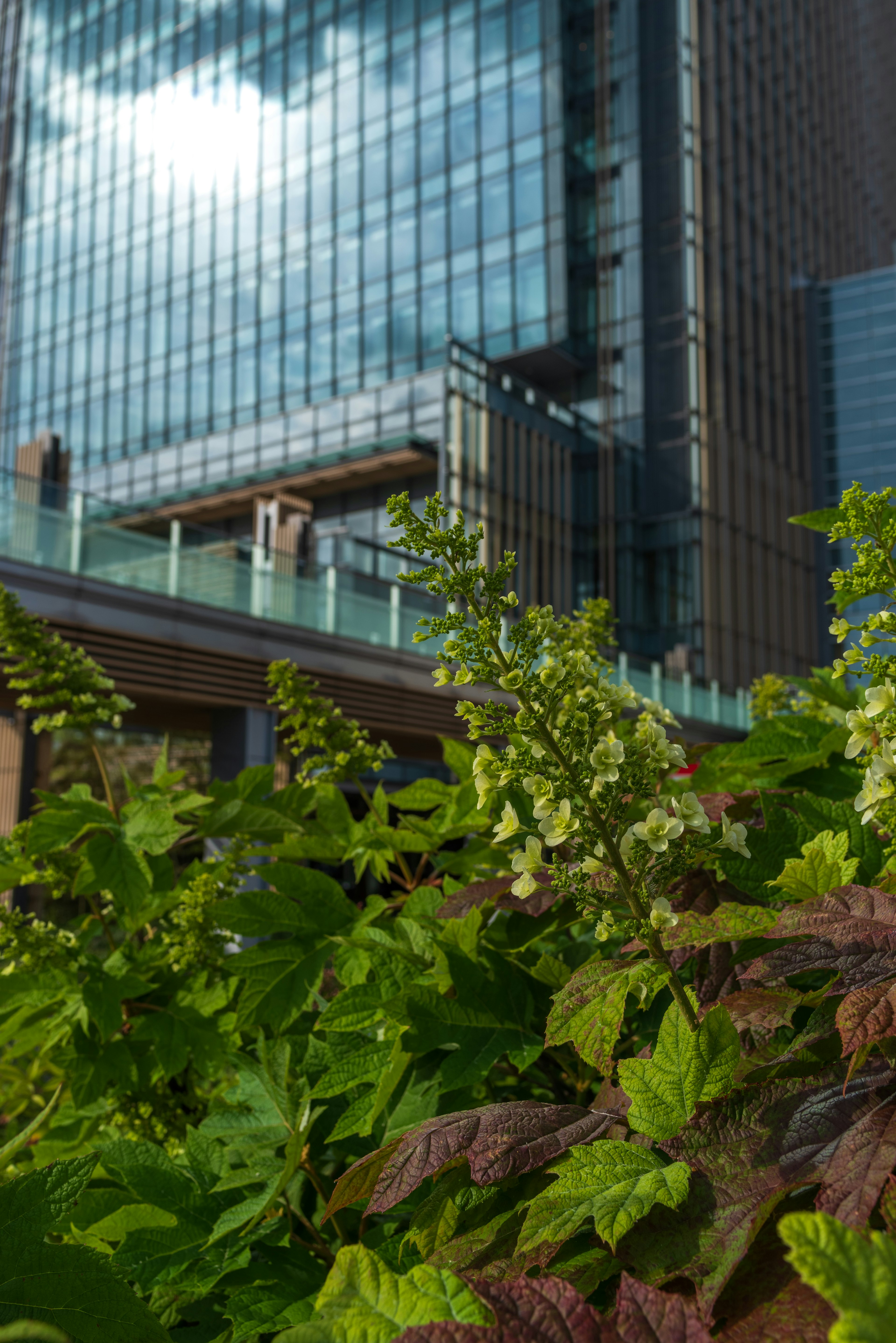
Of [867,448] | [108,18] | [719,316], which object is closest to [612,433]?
[719,316]

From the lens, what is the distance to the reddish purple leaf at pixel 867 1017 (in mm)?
810

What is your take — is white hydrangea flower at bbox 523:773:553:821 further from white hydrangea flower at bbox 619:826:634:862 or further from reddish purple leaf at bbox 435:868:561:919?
reddish purple leaf at bbox 435:868:561:919

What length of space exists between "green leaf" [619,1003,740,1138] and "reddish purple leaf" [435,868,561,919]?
0.40m

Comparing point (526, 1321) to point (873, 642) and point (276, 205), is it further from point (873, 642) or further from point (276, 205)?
point (276, 205)

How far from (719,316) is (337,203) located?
16.0m

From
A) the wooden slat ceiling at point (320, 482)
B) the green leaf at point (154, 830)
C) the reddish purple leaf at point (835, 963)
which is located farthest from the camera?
the wooden slat ceiling at point (320, 482)

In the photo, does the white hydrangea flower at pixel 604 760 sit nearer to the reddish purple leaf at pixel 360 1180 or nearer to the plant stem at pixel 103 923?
the reddish purple leaf at pixel 360 1180

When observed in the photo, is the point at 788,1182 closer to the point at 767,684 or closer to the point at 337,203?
the point at 767,684

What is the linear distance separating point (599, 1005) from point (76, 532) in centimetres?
1482

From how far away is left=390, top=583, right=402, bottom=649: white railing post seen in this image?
18.9 m

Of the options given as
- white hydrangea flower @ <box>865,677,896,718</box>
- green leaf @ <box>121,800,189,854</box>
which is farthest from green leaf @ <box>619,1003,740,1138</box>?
green leaf @ <box>121,800,189,854</box>

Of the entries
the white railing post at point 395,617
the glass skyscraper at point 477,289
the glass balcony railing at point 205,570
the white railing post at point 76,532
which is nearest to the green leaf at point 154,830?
the glass balcony railing at point 205,570

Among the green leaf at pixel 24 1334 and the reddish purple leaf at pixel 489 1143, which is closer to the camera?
the green leaf at pixel 24 1334

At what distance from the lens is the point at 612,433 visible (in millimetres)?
40219
